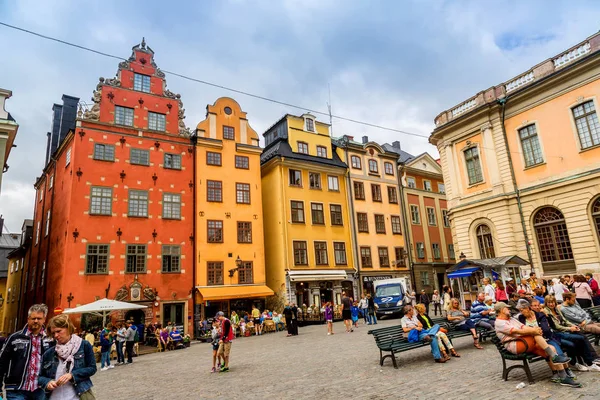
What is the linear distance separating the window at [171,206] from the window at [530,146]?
72.7 feet

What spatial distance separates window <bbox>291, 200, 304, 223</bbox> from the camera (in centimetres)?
3157

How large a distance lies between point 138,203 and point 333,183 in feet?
53.6

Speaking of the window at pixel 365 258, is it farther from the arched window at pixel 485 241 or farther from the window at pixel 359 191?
the arched window at pixel 485 241

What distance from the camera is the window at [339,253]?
1288 inches

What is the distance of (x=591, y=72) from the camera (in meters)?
20.8

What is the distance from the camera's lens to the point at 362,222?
35062mm

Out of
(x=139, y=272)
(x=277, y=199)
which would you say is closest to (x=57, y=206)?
(x=139, y=272)

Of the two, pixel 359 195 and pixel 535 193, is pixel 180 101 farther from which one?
pixel 535 193

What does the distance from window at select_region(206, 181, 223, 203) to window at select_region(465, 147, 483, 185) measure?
1731 centimetres

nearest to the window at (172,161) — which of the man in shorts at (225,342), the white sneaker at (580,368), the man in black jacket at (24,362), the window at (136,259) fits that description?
the window at (136,259)

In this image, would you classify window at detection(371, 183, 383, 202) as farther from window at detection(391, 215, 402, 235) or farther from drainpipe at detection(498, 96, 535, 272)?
drainpipe at detection(498, 96, 535, 272)

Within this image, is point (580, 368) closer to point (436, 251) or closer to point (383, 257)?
point (383, 257)

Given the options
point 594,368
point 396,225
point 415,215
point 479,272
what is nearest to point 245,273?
point 479,272

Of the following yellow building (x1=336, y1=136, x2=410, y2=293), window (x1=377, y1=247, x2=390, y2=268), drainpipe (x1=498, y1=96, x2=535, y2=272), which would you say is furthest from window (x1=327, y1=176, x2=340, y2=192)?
drainpipe (x1=498, y1=96, x2=535, y2=272)
